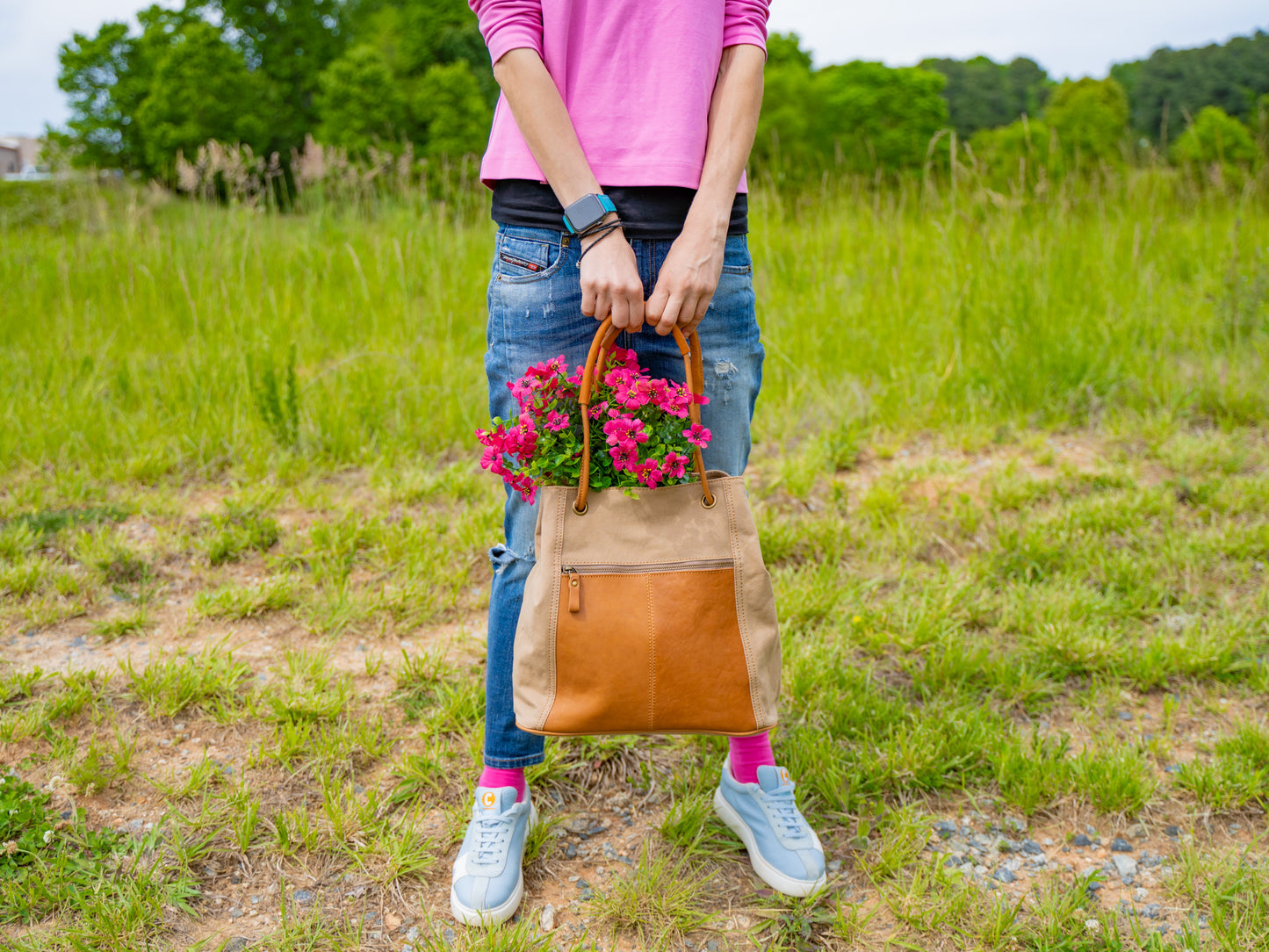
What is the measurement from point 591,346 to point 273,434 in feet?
7.60

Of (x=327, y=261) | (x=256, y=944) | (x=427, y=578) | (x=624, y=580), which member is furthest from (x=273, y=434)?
(x=624, y=580)

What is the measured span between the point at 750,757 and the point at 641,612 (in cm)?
54

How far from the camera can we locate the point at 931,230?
15.1 ft

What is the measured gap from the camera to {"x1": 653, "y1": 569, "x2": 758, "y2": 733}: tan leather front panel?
125cm

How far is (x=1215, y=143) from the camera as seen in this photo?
6.64m

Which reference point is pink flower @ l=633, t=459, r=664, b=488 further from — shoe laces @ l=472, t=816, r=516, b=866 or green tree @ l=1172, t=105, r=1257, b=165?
green tree @ l=1172, t=105, r=1257, b=165

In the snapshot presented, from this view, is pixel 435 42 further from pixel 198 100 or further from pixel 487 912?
pixel 487 912

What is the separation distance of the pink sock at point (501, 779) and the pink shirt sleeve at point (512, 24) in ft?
4.01

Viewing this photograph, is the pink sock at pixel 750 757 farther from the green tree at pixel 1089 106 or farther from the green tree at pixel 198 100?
the green tree at pixel 198 100

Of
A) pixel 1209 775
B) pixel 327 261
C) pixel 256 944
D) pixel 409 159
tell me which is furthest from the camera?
pixel 409 159

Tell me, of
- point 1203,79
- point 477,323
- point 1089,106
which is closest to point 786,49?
point 1089,106

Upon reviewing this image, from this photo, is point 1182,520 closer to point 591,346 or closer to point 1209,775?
point 1209,775

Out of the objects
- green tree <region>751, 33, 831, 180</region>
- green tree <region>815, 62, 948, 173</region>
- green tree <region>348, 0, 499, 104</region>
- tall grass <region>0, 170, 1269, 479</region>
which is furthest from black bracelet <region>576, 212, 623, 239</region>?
green tree <region>815, 62, 948, 173</region>

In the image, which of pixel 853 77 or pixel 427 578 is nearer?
pixel 427 578
